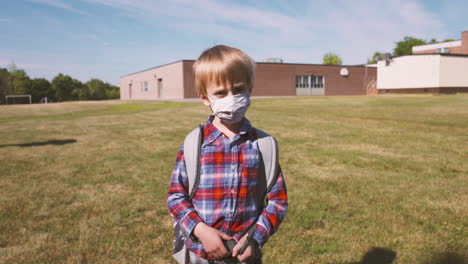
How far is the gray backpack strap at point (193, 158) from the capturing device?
180 centimetres

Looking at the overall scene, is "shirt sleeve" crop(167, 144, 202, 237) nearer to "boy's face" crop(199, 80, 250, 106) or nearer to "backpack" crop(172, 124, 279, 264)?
"backpack" crop(172, 124, 279, 264)

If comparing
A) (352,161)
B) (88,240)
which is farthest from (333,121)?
(88,240)

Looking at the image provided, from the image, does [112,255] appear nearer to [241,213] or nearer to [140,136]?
[241,213]

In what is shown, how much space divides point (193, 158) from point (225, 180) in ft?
0.70

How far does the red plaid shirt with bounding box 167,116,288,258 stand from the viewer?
1820 mm

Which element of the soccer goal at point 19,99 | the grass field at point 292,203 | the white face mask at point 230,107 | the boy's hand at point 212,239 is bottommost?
the grass field at point 292,203

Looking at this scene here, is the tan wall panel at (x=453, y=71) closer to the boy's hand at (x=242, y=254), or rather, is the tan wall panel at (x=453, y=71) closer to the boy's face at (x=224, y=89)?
the boy's face at (x=224, y=89)

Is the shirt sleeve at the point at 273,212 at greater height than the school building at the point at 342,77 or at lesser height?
lesser

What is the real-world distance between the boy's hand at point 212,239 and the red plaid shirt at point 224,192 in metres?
0.05

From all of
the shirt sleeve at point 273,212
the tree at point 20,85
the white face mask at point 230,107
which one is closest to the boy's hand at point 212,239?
the shirt sleeve at point 273,212

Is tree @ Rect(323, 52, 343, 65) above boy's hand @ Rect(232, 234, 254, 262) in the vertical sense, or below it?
above

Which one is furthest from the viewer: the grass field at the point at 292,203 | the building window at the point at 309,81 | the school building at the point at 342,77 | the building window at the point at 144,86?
the building window at the point at 144,86

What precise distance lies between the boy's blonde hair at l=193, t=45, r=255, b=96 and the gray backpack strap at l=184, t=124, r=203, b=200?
0.91ft

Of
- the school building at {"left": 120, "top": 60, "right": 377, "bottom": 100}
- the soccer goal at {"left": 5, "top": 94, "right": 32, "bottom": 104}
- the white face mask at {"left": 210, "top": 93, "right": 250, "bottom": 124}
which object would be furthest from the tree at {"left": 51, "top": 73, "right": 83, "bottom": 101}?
the white face mask at {"left": 210, "top": 93, "right": 250, "bottom": 124}
